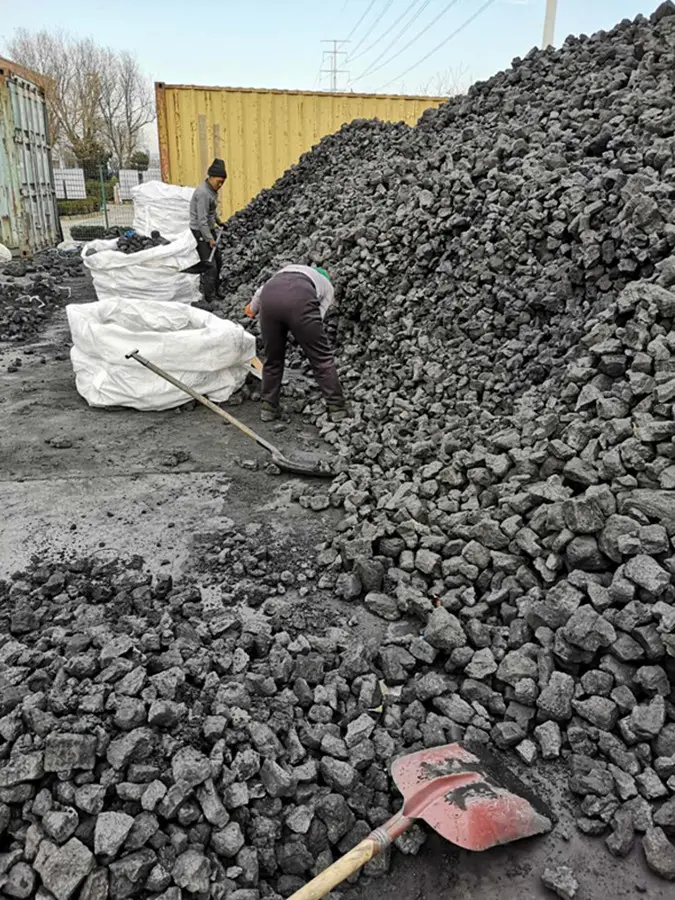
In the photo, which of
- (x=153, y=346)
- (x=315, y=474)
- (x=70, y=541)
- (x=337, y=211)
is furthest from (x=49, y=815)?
(x=337, y=211)

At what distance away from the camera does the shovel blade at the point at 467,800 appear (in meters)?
1.91

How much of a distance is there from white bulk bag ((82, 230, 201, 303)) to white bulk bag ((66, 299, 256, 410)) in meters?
1.97

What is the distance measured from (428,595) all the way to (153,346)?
318 centimetres

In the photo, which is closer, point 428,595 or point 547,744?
point 547,744

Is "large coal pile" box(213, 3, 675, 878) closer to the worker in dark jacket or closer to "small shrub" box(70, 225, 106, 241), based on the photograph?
the worker in dark jacket

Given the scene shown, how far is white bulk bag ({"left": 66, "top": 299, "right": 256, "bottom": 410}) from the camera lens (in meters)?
5.18

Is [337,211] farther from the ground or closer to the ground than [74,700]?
farther from the ground

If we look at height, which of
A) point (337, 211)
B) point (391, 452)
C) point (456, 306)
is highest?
point (337, 211)

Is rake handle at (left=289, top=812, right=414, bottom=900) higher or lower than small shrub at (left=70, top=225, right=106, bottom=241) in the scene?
lower

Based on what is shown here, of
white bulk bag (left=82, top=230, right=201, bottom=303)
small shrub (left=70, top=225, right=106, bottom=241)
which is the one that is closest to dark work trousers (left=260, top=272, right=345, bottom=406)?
white bulk bag (left=82, top=230, right=201, bottom=303)

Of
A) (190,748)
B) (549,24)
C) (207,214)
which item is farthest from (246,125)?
(190,748)

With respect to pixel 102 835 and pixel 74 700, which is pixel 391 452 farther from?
pixel 102 835

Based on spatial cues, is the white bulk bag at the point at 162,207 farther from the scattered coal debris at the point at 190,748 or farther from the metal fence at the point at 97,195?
the scattered coal debris at the point at 190,748

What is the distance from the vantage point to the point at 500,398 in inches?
168
